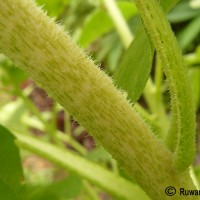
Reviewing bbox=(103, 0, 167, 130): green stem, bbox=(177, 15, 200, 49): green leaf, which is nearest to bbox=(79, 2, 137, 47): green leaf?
bbox=(103, 0, 167, 130): green stem

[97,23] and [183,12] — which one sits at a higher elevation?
[97,23]

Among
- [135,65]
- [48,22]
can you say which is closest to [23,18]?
[48,22]

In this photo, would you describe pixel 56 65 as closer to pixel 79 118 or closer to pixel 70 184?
pixel 79 118

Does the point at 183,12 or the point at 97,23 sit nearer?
the point at 97,23

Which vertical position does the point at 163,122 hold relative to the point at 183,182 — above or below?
below
